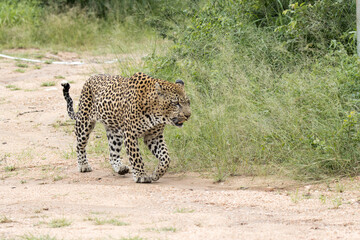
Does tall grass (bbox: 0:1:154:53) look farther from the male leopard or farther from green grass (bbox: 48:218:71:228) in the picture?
green grass (bbox: 48:218:71:228)

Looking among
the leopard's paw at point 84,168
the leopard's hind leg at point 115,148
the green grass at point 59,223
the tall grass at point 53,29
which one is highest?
the tall grass at point 53,29

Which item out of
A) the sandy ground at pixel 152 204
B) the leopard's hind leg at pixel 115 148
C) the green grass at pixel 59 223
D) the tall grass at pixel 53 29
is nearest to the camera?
the sandy ground at pixel 152 204

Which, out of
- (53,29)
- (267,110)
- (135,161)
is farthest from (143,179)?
(53,29)

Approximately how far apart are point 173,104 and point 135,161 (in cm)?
82

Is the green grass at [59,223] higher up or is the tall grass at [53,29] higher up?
the tall grass at [53,29]

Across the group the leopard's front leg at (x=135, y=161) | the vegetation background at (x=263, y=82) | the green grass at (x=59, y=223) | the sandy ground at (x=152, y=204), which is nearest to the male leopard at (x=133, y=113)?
the leopard's front leg at (x=135, y=161)

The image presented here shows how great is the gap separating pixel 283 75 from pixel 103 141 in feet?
9.89

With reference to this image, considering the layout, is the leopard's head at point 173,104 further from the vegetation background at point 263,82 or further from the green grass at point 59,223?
the green grass at point 59,223

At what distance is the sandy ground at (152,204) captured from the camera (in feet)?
15.8

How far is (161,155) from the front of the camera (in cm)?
723

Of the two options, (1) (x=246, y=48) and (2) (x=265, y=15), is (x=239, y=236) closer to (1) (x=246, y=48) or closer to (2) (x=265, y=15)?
(1) (x=246, y=48)

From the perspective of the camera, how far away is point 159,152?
7.29 metres

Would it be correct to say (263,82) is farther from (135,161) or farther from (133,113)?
(135,161)

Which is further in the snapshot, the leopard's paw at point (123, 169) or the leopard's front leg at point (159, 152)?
the leopard's paw at point (123, 169)
